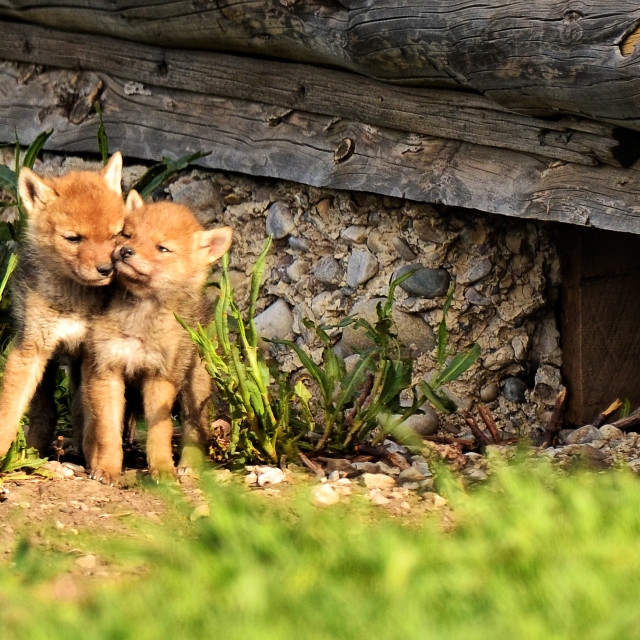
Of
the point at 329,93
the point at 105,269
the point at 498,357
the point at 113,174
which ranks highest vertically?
the point at 329,93

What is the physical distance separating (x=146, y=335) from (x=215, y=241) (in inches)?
18.6

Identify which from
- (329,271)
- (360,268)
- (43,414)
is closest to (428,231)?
(360,268)

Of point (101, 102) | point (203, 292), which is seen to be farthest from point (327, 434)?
point (101, 102)

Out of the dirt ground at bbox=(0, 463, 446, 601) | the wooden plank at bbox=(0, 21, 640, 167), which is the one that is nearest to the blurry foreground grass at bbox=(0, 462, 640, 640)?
the dirt ground at bbox=(0, 463, 446, 601)

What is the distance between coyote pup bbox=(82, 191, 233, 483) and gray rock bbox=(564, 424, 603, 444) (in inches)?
64.5

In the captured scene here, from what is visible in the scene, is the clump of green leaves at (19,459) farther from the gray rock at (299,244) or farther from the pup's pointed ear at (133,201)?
the gray rock at (299,244)

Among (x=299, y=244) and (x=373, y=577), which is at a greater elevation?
(x=299, y=244)

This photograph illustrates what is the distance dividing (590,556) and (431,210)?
2532 millimetres

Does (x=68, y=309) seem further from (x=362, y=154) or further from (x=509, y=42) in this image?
(x=509, y=42)

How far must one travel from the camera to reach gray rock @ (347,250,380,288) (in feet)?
16.8

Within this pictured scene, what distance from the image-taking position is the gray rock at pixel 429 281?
16.5 feet

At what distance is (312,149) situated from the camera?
4895 millimetres

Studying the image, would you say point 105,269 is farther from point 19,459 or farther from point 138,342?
point 19,459

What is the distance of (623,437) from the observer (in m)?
4.41
